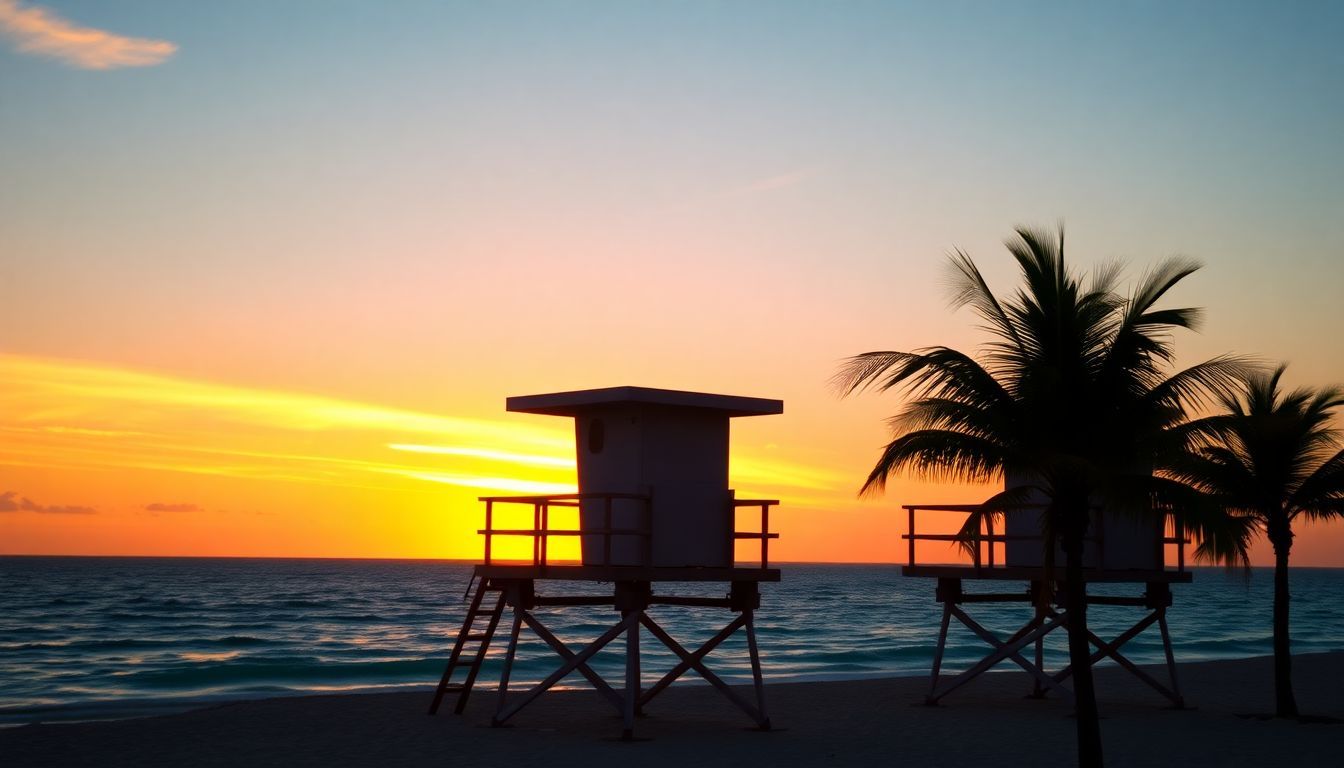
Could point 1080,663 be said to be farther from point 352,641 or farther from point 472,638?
point 352,641

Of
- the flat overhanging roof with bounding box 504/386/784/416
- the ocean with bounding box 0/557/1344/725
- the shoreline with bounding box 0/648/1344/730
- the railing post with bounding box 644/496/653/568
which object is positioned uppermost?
the flat overhanging roof with bounding box 504/386/784/416

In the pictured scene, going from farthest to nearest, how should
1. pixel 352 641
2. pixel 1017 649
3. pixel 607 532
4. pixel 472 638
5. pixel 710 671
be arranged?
pixel 352 641 < pixel 1017 649 < pixel 472 638 < pixel 710 671 < pixel 607 532

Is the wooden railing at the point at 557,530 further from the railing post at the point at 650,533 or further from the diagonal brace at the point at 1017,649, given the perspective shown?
the diagonal brace at the point at 1017,649

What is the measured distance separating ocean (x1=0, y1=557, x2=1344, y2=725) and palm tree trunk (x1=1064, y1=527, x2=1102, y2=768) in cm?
224

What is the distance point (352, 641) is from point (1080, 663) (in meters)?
47.5

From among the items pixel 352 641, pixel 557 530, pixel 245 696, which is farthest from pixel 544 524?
pixel 352 641

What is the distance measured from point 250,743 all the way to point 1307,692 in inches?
805

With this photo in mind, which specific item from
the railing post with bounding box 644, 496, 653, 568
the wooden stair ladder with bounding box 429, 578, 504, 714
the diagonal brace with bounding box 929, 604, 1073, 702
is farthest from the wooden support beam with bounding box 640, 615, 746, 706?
the diagonal brace with bounding box 929, 604, 1073, 702

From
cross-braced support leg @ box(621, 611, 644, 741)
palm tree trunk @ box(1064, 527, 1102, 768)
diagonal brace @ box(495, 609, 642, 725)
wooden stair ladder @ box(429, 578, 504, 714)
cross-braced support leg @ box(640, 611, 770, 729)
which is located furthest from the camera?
wooden stair ladder @ box(429, 578, 504, 714)

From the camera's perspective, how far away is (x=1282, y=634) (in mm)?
20750

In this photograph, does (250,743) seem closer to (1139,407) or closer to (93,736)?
(93,736)

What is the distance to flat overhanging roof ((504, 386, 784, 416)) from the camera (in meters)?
18.2

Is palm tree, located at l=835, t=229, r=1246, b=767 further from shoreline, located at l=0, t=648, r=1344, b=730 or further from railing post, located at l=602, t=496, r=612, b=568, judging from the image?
shoreline, located at l=0, t=648, r=1344, b=730

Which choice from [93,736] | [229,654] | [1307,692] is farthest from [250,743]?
[229,654]
